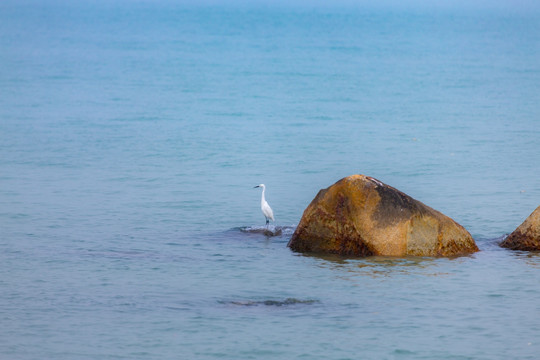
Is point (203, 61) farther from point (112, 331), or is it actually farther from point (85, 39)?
point (112, 331)

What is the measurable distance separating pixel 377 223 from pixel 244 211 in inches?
239

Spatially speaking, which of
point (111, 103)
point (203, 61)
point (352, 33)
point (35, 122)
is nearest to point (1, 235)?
point (35, 122)

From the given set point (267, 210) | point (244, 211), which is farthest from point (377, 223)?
point (244, 211)

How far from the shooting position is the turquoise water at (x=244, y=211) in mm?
14711

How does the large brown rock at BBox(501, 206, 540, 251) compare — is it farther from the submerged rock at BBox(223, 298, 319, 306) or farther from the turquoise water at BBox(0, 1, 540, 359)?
the submerged rock at BBox(223, 298, 319, 306)

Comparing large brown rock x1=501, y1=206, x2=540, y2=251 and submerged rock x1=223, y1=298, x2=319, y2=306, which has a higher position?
large brown rock x1=501, y1=206, x2=540, y2=251

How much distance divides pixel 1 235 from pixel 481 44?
283 ft

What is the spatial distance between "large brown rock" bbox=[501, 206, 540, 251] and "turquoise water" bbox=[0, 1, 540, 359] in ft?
1.36

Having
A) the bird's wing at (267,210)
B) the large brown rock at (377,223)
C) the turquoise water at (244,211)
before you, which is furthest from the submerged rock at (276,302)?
the bird's wing at (267,210)

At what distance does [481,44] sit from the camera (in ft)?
330

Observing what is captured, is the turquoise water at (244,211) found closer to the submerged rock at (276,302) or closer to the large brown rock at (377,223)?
the submerged rock at (276,302)

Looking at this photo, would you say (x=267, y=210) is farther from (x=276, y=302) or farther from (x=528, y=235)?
(x=528, y=235)

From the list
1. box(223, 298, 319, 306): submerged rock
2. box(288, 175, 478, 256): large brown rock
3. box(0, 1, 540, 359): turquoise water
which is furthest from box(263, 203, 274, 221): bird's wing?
box(223, 298, 319, 306): submerged rock

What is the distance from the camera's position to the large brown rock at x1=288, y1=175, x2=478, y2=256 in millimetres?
18109
